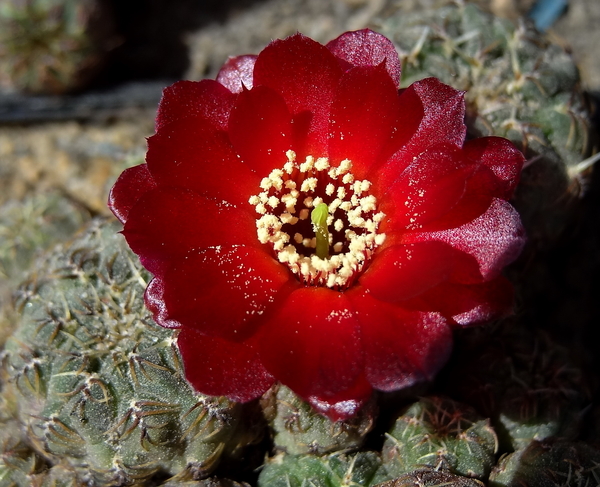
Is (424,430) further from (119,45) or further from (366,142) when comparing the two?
(119,45)

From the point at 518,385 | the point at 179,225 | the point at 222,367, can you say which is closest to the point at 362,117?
the point at 179,225

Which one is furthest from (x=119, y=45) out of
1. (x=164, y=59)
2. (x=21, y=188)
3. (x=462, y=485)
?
(x=462, y=485)

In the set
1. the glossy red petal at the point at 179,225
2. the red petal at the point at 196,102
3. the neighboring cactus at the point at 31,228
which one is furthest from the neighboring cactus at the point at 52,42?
the glossy red petal at the point at 179,225

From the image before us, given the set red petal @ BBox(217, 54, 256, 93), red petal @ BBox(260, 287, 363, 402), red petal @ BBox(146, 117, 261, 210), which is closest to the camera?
red petal @ BBox(260, 287, 363, 402)

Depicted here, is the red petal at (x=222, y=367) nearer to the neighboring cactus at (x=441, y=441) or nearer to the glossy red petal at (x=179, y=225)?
the glossy red petal at (x=179, y=225)

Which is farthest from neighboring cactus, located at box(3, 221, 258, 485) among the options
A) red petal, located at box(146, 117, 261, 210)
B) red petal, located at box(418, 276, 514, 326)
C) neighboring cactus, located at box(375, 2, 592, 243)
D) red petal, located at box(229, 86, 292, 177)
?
neighboring cactus, located at box(375, 2, 592, 243)

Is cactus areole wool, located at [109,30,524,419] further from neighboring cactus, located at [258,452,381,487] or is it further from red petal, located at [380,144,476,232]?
neighboring cactus, located at [258,452,381,487]
